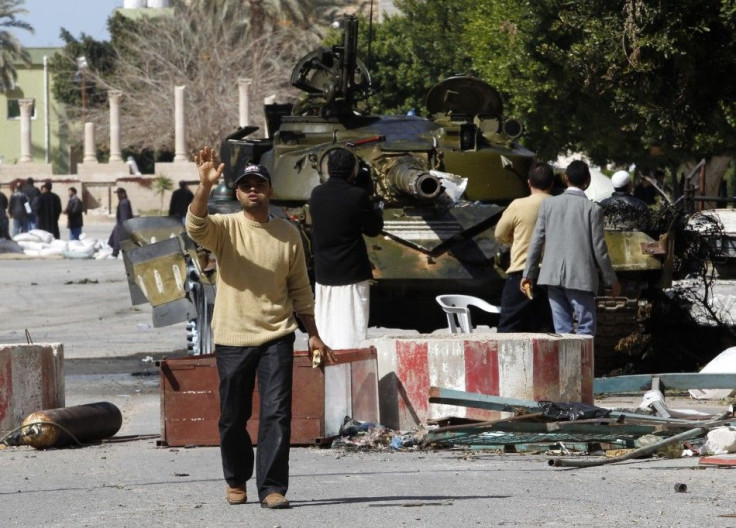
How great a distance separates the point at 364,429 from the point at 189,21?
234 ft

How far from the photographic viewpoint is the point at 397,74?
184 ft

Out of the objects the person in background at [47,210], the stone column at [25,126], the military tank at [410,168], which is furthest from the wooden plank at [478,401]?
the stone column at [25,126]

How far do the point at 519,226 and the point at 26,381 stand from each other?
3689mm

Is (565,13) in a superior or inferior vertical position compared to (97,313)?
superior

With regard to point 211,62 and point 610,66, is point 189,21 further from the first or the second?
point 610,66

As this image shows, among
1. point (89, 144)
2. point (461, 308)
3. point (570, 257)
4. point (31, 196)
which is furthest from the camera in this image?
point (89, 144)

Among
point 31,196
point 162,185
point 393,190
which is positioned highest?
point 393,190

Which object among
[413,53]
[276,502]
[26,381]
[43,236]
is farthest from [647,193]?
[413,53]

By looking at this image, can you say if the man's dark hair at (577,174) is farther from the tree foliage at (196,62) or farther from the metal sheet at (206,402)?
the tree foliage at (196,62)

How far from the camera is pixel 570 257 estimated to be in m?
11.7

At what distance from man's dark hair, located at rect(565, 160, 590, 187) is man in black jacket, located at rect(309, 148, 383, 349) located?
56.3 inches

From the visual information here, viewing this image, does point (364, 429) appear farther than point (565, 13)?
No

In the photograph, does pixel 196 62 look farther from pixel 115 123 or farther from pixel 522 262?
pixel 522 262

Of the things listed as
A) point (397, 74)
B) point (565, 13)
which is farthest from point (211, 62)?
point (565, 13)
